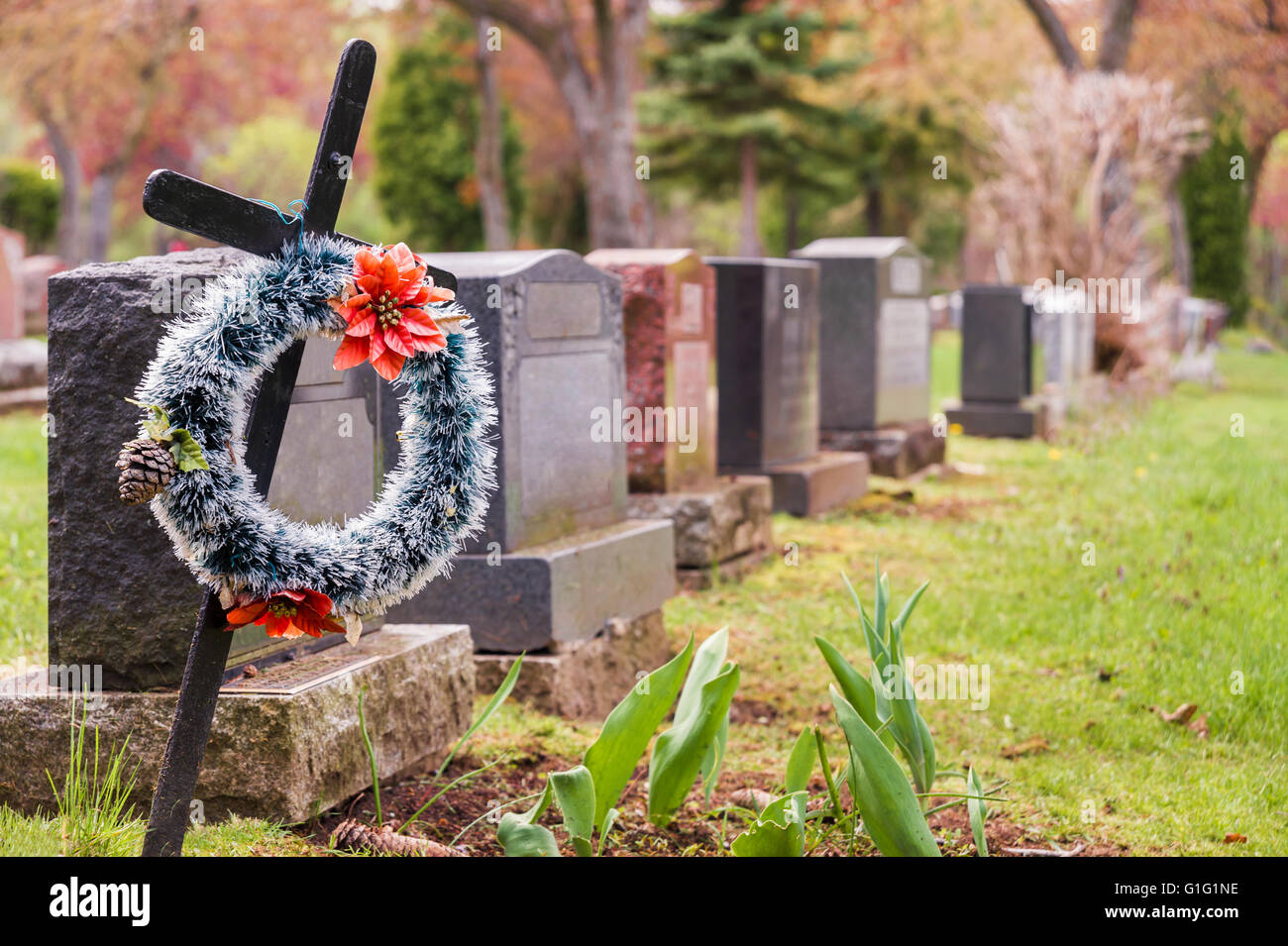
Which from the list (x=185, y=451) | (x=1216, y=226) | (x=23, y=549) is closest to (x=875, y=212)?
(x=1216, y=226)

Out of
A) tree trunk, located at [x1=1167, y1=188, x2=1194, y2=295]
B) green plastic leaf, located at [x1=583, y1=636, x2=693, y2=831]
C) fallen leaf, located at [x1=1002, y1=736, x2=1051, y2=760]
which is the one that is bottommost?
fallen leaf, located at [x1=1002, y1=736, x2=1051, y2=760]

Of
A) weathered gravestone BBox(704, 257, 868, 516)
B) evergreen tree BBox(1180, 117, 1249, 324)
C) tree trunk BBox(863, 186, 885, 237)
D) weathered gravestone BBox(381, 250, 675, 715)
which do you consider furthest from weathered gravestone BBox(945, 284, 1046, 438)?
tree trunk BBox(863, 186, 885, 237)

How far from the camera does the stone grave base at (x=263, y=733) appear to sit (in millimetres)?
3223

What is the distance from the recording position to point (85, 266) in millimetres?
3375

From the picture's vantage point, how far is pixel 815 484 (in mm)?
8742

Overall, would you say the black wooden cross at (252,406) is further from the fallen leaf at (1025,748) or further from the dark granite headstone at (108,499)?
the fallen leaf at (1025,748)

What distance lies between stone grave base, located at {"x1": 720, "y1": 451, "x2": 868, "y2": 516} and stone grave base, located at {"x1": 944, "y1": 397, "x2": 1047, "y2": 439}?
4130mm

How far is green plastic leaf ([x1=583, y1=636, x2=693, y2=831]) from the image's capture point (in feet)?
10.2

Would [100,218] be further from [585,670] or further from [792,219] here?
[585,670]

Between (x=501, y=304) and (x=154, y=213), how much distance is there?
7.31ft

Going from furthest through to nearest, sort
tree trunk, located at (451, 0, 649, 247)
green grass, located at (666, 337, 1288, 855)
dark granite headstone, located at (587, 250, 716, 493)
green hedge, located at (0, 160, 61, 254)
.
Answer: green hedge, located at (0, 160, 61, 254)
tree trunk, located at (451, 0, 649, 247)
dark granite headstone, located at (587, 250, 716, 493)
green grass, located at (666, 337, 1288, 855)

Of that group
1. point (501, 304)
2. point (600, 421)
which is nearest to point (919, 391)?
point (600, 421)

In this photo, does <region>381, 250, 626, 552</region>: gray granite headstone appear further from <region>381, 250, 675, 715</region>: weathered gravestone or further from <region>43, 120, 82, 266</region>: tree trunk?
<region>43, 120, 82, 266</region>: tree trunk
